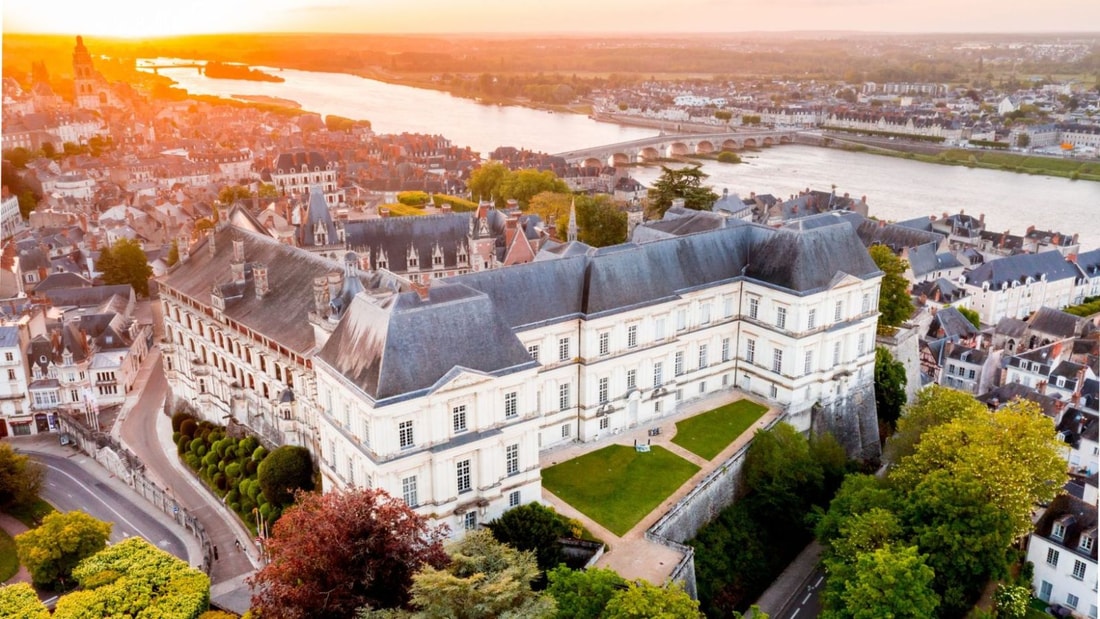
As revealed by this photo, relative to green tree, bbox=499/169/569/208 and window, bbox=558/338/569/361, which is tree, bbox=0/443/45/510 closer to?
window, bbox=558/338/569/361

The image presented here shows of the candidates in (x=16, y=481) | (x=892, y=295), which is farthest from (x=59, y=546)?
(x=892, y=295)

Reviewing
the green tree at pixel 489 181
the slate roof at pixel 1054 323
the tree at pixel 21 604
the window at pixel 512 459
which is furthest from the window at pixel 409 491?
the green tree at pixel 489 181

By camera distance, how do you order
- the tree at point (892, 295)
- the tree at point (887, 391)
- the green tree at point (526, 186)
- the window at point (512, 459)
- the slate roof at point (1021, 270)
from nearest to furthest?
the window at point (512, 459) < the tree at point (887, 391) < the tree at point (892, 295) < the slate roof at point (1021, 270) < the green tree at point (526, 186)

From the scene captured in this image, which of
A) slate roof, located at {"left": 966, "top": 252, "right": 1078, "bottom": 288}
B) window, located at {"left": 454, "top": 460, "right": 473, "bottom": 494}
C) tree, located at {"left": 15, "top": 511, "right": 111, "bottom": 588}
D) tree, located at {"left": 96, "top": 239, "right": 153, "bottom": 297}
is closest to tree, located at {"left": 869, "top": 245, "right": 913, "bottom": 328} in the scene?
slate roof, located at {"left": 966, "top": 252, "right": 1078, "bottom": 288}

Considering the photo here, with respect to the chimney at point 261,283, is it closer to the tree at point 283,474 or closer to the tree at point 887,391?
the tree at point 283,474

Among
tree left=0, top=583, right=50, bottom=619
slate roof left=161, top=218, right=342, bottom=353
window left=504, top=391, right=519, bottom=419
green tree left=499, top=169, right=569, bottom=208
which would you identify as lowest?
tree left=0, top=583, right=50, bottom=619

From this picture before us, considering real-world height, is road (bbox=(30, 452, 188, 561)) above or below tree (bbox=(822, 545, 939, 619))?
below
